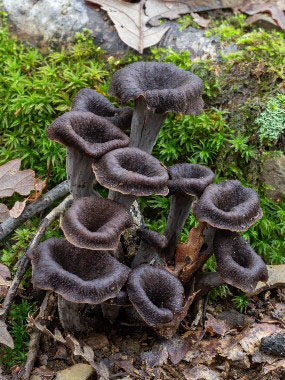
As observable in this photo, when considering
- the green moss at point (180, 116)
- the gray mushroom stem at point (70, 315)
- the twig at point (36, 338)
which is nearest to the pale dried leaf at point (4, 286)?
the twig at point (36, 338)

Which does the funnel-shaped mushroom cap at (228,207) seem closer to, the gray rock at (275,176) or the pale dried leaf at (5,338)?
the gray rock at (275,176)

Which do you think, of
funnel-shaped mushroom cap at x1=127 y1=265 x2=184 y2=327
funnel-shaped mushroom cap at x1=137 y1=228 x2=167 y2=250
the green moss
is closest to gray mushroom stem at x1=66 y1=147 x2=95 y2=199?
funnel-shaped mushroom cap at x1=137 y1=228 x2=167 y2=250

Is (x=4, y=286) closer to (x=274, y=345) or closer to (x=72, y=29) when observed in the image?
(x=274, y=345)

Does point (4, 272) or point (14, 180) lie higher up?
point (14, 180)

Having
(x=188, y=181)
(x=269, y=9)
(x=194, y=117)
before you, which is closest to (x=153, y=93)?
(x=188, y=181)

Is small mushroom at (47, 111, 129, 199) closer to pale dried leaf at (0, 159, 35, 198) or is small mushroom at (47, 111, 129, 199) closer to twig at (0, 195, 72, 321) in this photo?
twig at (0, 195, 72, 321)

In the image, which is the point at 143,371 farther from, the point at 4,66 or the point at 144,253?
the point at 4,66

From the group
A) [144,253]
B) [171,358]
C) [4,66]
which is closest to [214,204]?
[144,253]
